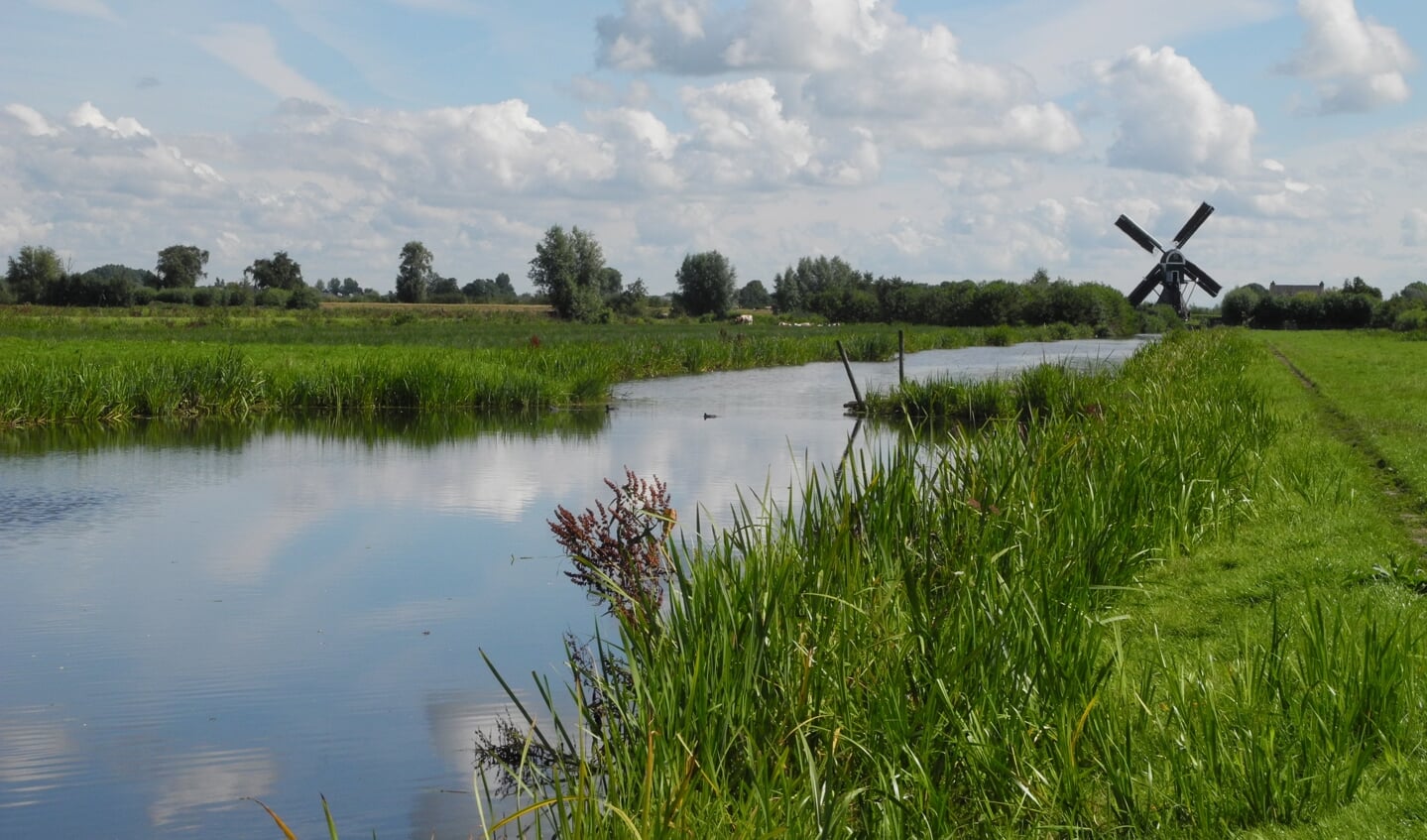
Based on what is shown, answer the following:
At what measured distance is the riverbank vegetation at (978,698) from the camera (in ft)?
14.0

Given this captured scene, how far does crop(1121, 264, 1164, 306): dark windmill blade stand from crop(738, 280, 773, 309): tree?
6875 cm

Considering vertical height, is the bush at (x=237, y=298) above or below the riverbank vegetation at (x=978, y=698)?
above

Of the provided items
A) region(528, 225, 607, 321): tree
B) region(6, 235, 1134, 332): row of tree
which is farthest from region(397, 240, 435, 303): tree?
region(528, 225, 607, 321): tree

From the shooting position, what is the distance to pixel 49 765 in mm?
6367

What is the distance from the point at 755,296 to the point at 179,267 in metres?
64.4

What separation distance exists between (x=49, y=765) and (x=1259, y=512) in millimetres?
8332

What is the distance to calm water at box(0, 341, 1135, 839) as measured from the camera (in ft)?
20.3

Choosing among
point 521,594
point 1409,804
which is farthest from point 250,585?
point 1409,804

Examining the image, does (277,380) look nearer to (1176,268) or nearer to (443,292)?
(1176,268)

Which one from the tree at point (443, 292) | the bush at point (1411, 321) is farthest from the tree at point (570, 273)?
the bush at point (1411, 321)

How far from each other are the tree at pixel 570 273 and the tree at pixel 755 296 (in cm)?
4552

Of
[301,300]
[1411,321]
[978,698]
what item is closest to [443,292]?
[301,300]

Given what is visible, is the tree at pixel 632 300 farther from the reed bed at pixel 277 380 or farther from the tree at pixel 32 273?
the reed bed at pixel 277 380

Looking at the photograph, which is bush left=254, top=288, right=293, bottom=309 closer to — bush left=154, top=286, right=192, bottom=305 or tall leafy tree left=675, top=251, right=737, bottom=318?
bush left=154, top=286, right=192, bottom=305
